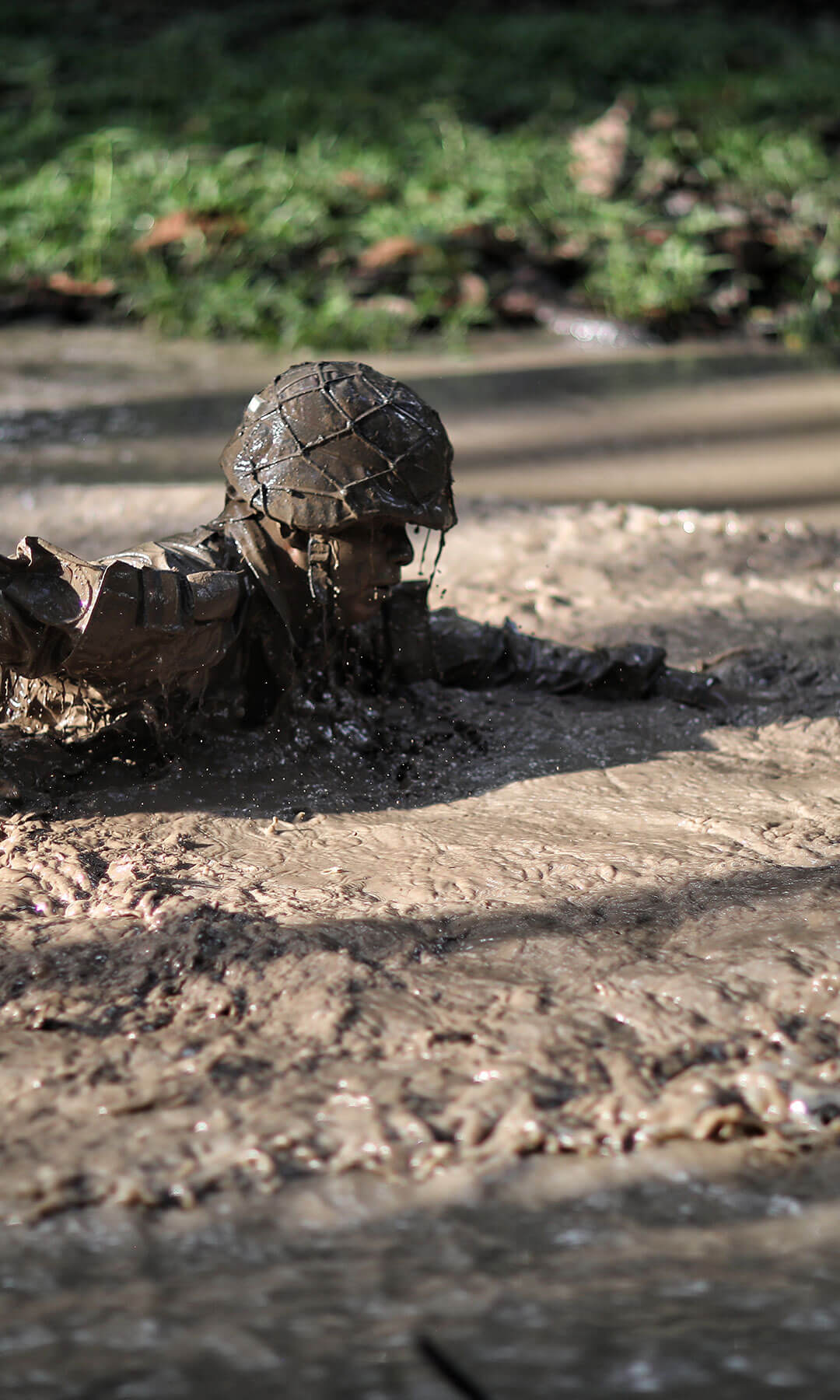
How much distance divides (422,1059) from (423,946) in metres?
0.27

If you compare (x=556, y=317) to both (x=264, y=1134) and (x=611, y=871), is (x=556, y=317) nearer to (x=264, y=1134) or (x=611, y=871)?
(x=611, y=871)

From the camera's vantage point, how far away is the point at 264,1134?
1601mm

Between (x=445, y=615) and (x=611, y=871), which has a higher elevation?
(x=445, y=615)

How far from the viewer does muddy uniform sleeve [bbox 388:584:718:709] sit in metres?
3.02

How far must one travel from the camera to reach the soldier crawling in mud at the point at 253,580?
87.1 inches

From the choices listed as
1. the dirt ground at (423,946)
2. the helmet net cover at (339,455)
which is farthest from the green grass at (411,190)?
the dirt ground at (423,946)

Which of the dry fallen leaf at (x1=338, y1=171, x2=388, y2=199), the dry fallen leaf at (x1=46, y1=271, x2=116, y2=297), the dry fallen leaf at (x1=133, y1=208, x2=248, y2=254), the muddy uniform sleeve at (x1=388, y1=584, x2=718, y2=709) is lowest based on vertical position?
the muddy uniform sleeve at (x1=388, y1=584, x2=718, y2=709)

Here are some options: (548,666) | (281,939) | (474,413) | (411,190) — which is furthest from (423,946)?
(411,190)

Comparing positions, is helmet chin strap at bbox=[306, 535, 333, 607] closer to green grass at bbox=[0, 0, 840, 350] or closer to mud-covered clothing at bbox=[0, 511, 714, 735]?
mud-covered clothing at bbox=[0, 511, 714, 735]

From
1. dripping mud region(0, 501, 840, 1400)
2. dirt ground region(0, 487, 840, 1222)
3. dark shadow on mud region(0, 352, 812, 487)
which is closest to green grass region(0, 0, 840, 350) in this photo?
dark shadow on mud region(0, 352, 812, 487)

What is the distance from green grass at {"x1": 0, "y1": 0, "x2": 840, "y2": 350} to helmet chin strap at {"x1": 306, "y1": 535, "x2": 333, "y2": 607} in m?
3.68

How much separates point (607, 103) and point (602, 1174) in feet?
29.5

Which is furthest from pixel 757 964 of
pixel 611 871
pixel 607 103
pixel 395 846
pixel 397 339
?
pixel 607 103

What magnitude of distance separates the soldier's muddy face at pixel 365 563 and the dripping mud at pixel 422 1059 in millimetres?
267
